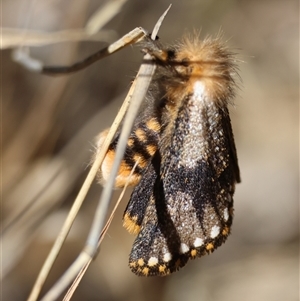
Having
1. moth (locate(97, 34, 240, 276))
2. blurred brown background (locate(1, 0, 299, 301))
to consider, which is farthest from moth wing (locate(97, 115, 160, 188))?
blurred brown background (locate(1, 0, 299, 301))

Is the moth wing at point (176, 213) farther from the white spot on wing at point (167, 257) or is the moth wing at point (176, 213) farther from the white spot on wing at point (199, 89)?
the white spot on wing at point (199, 89)

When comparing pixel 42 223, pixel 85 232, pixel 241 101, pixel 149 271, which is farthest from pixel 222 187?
pixel 241 101

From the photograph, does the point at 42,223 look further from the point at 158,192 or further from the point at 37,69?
the point at 37,69

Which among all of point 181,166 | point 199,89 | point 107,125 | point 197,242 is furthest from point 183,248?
point 107,125

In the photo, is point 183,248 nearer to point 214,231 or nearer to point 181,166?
point 214,231

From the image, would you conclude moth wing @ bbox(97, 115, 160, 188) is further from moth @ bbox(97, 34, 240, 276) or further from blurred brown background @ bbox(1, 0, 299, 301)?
blurred brown background @ bbox(1, 0, 299, 301)
